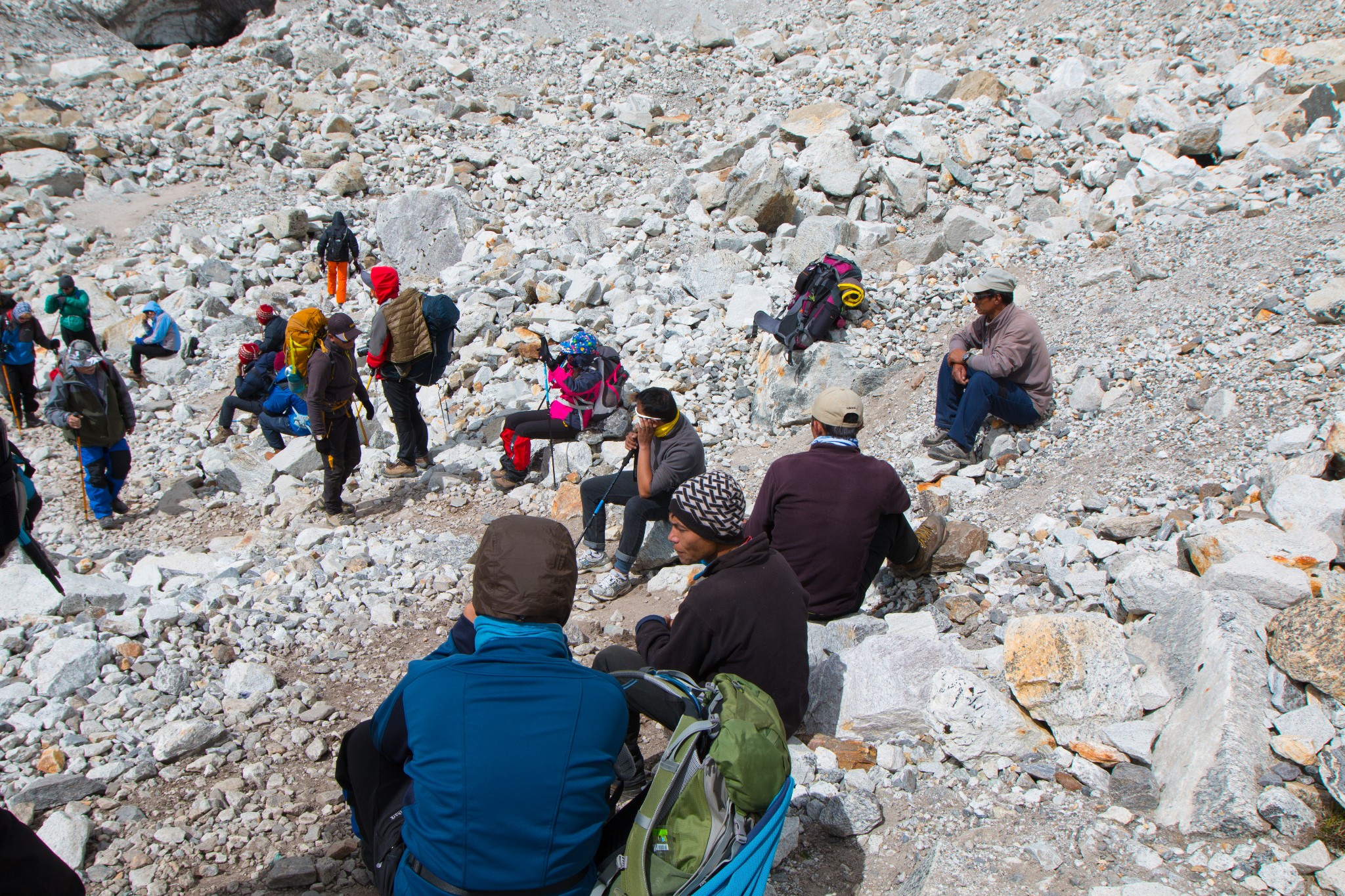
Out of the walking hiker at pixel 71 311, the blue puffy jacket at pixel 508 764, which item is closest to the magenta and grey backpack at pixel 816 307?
the blue puffy jacket at pixel 508 764

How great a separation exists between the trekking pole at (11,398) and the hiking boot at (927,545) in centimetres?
971

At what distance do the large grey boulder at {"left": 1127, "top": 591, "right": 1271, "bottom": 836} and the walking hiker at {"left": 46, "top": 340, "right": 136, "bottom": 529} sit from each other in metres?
7.63

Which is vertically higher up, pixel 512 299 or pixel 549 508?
pixel 512 299

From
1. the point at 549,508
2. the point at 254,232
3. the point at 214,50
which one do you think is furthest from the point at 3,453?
the point at 214,50

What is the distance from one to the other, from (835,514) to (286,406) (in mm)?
6099

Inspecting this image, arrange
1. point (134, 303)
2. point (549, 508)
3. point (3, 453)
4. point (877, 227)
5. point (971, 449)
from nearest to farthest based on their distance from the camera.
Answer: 1. point (3, 453)
2. point (971, 449)
3. point (549, 508)
4. point (877, 227)
5. point (134, 303)

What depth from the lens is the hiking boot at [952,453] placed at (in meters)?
5.76

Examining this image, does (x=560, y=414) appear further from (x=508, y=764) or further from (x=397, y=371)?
(x=508, y=764)

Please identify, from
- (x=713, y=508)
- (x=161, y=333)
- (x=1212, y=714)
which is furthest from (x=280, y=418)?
(x=1212, y=714)

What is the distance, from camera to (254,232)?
12922 millimetres

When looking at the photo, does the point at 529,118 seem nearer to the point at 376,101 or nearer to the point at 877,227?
the point at 376,101

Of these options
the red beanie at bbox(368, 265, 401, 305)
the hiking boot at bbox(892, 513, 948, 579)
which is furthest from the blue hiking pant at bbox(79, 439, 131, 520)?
the hiking boot at bbox(892, 513, 948, 579)

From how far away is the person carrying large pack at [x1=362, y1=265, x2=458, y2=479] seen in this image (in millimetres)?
6793

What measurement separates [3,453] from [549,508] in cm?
470
